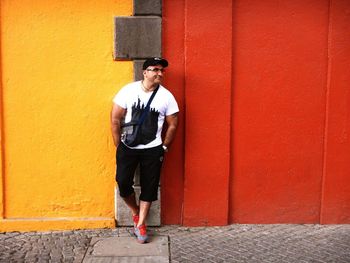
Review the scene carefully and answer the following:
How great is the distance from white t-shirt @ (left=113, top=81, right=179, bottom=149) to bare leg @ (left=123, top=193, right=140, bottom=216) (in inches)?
22.4

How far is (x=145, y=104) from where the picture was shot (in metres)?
5.49

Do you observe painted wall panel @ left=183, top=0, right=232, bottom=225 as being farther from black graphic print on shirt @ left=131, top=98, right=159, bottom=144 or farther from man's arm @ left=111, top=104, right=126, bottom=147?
man's arm @ left=111, top=104, right=126, bottom=147

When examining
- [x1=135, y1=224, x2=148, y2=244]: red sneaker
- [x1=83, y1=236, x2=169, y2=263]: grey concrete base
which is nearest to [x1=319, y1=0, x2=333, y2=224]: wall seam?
[x1=83, y1=236, x2=169, y2=263]: grey concrete base

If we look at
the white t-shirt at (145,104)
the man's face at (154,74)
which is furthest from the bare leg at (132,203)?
the man's face at (154,74)

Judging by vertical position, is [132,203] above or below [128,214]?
above

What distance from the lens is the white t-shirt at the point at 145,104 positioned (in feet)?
18.0

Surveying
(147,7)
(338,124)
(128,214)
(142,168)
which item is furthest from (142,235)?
(338,124)

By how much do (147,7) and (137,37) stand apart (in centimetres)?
33

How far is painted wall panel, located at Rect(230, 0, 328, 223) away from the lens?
592 centimetres

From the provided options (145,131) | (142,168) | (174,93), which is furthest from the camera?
(174,93)

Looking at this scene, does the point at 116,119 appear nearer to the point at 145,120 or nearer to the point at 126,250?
the point at 145,120

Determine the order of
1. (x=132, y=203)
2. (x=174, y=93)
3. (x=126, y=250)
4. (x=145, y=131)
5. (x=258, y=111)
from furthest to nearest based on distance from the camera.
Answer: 1. (x=258, y=111)
2. (x=174, y=93)
3. (x=132, y=203)
4. (x=145, y=131)
5. (x=126, y=250)

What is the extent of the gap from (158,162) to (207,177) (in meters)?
0.73

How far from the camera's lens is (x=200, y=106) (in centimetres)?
592
